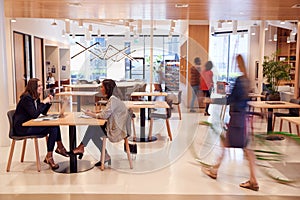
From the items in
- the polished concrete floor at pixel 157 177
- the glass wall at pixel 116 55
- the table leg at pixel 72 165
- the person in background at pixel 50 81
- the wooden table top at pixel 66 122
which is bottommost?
the polished concrete floor at pixel 157 177

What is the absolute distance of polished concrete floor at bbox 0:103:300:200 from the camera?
334cm

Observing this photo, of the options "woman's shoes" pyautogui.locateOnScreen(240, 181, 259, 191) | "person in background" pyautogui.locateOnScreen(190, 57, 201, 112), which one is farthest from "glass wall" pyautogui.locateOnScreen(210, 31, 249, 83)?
"woman's shoes" pyautogui.locateOnScreen(240, 181, 259, 191)

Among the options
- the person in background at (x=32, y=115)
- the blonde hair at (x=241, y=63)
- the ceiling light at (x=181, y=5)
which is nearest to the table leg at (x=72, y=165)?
the person in background at (x=32, y=115)

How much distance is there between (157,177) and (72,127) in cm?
127

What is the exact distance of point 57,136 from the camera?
13.6ft

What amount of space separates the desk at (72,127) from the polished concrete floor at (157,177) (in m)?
0.15

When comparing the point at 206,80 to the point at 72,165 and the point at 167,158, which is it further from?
the point at 72,165

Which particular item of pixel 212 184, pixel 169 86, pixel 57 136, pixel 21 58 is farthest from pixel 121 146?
pixel 21 58

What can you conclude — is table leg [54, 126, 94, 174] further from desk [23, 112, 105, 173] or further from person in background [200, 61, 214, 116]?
person in background [200, 61, 214, 116]

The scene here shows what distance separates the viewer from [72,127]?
3.91 m

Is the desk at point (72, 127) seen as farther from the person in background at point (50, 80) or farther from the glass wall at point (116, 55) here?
the person in background at point (50, 80)

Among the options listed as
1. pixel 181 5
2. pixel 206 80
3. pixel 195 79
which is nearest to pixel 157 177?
pixel 181 5

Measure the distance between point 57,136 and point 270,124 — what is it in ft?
14.0

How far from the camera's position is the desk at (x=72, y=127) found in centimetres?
364
